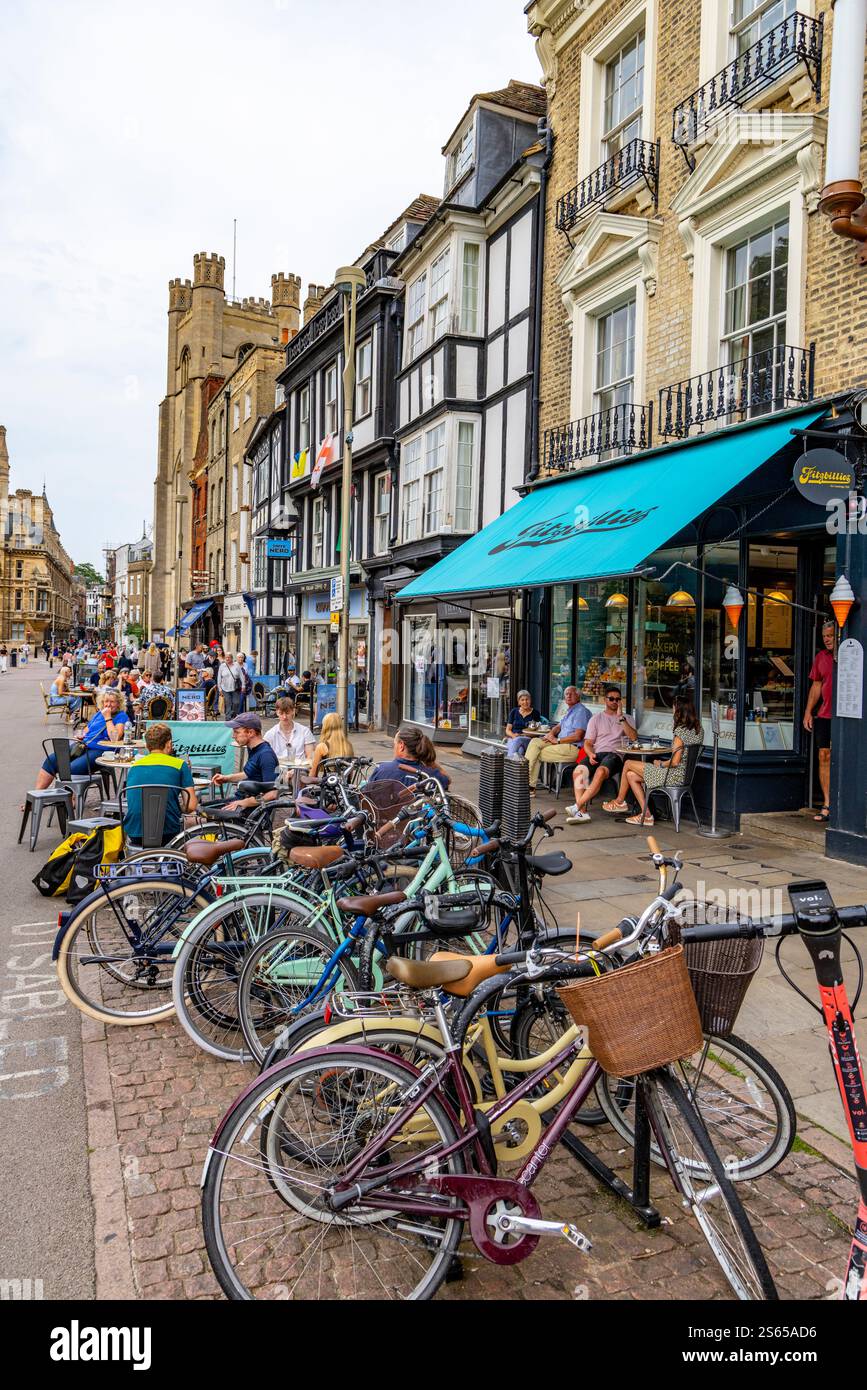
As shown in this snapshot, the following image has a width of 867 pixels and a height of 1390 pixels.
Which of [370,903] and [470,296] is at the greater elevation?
[470,296]

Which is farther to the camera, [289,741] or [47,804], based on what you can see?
[289,741]

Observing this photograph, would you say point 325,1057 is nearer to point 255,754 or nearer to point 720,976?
point 720,976

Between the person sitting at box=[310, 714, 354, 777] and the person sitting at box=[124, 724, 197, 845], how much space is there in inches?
47.8

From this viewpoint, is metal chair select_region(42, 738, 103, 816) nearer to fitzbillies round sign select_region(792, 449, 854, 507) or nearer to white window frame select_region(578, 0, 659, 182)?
fitzbillies round sign select_region(792, 449, 854, 507)

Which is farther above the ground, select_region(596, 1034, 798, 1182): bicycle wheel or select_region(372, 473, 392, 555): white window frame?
select_region(372, 473, 392, 555): white window frame

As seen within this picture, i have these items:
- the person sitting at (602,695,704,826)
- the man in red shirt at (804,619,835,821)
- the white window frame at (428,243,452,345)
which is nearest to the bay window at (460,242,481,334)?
the white window frame at (428,243,452,345)

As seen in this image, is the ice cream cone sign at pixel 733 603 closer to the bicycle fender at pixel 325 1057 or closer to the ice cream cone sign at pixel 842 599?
the ice cream cone sign at pixel 842 599

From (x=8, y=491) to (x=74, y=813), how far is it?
452ft

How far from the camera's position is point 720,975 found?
2967mm

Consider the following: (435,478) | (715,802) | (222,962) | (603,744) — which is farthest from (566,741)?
(435,478)

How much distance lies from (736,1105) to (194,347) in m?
56.6

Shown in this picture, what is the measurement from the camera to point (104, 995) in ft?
17.3

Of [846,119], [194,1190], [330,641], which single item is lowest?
[194,1190]

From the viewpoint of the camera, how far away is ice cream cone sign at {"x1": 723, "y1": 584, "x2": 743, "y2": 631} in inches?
359
